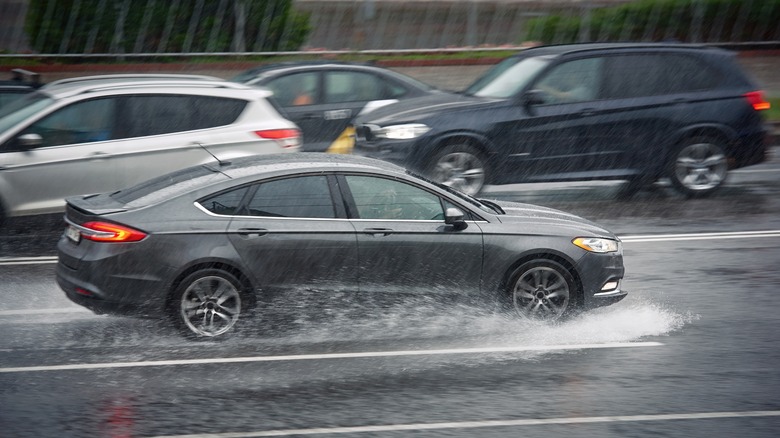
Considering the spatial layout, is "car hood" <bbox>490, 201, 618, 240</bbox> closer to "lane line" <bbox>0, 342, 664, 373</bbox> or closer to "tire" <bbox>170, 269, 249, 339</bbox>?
"lane line" <bbox>0, 342, 664, 373</bbox>

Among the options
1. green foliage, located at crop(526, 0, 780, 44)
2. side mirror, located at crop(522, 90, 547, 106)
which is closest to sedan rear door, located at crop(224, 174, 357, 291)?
side mirror, located at crop(522, 90, 547, 106)

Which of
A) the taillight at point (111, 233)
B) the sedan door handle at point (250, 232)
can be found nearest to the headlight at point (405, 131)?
the sedan door handle at point (250, 232)

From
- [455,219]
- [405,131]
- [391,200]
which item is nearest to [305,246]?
[391,200]

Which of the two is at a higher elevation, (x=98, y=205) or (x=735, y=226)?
(x=735, y=226)

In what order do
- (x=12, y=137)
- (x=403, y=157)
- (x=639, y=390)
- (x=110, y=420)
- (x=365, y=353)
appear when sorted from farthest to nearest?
(x=403, y=157), (x=12, y=137), (x=365, y=353), (x=639, y=390), (x=110, y=420)

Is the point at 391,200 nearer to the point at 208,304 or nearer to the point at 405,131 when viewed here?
the point at 208,304

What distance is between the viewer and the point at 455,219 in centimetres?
830

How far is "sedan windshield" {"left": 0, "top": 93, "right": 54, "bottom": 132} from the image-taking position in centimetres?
1179

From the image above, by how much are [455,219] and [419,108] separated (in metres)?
5.67

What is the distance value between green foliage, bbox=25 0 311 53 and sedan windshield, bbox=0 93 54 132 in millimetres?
10917

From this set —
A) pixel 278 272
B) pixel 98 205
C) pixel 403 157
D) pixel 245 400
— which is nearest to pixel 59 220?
pixel 403 157

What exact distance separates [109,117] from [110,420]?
20.0 ft

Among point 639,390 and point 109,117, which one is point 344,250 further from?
point 109,117

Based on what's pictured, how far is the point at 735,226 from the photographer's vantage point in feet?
40.6
